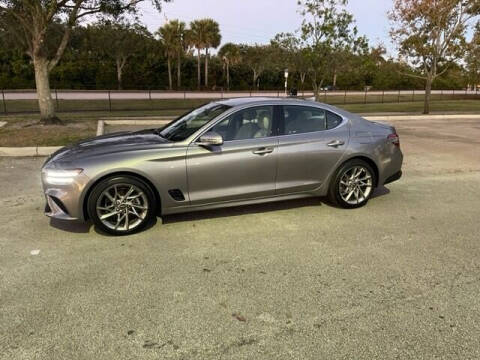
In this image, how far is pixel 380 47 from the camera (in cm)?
2178

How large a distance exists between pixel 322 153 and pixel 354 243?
4.37 feet

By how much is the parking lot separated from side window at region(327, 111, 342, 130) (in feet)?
3.82

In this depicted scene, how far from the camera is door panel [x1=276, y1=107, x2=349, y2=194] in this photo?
5.02 metres

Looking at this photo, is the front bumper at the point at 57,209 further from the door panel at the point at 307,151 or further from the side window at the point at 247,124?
the door panel at the point at 307,151

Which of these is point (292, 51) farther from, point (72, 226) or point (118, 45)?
point (118, 45)

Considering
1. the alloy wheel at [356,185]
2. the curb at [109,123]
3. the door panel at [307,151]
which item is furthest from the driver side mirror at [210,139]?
the curb at [109,123]

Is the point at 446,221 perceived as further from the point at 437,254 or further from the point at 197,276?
the point at 197,276

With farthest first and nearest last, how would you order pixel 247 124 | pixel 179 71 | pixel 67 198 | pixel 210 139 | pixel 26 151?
pixel 179 71, pixel 26 151, pixel 247 124, pixel 210 139, pixel 67 198

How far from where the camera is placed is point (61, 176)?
4270 millimetres

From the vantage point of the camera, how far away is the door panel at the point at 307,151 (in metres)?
5.02

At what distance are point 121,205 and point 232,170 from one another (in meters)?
1.32

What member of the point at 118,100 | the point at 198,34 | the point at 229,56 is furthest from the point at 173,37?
the point at 118,100

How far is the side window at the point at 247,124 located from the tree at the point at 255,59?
54.9 meters

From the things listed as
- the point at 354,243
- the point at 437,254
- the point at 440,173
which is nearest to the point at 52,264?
the point at 354,243
